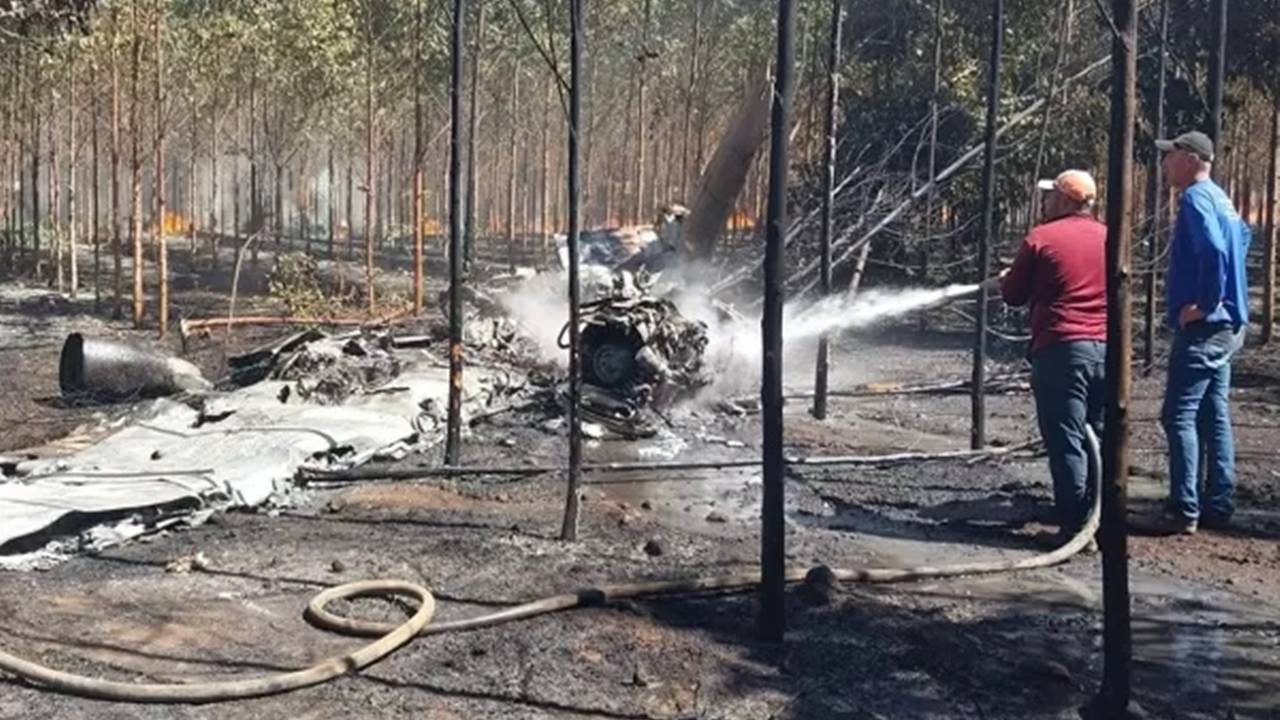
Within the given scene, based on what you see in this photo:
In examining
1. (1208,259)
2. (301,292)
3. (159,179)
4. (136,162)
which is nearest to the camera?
(1208,259)

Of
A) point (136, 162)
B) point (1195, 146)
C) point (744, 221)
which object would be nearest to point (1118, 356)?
point (1195, 146)

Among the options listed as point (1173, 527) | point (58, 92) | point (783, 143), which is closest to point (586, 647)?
point (783, 143)

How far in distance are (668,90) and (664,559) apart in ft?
110

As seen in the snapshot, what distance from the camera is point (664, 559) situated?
257 inches

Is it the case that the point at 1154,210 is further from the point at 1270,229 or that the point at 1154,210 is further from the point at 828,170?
the point at 828,170

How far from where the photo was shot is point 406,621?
210 inches

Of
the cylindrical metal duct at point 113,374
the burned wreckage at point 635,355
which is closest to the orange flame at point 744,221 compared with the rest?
the burned wreckage at point 635,355

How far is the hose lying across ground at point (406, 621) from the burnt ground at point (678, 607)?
51 millimetres

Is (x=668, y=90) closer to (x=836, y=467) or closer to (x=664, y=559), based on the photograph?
(x=836, y=467)

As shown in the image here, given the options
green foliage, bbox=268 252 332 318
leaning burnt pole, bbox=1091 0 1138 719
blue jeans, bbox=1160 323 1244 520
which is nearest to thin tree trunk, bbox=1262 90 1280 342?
blue jeans, bbox=1160 323 1244 520

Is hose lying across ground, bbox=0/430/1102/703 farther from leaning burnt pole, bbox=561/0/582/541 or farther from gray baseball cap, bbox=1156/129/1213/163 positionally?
gray baseball cap, bbox=1156/129/1213/163

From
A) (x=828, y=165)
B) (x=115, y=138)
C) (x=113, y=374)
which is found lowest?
(x=113, y=374)

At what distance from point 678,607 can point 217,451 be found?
4.29 meters

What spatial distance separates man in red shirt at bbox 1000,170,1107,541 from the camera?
700 cm
